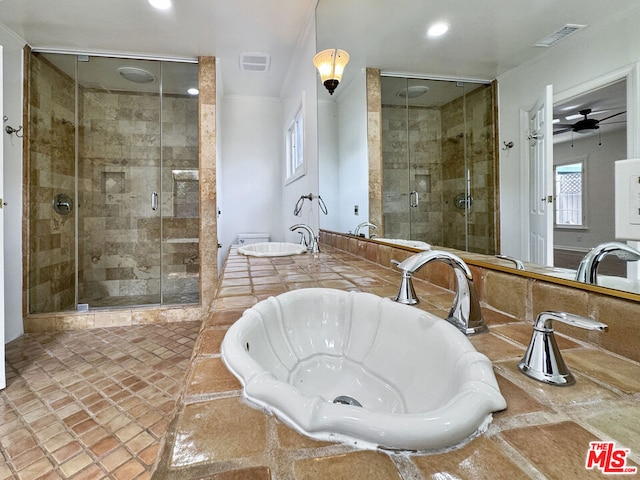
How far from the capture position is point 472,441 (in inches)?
11.8

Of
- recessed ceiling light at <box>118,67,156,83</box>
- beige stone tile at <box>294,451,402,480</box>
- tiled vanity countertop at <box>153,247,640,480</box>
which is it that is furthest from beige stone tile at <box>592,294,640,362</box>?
recessed ceiling light at <box>118,67,156,83</box>

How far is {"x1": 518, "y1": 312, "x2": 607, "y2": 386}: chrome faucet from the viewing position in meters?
0.40

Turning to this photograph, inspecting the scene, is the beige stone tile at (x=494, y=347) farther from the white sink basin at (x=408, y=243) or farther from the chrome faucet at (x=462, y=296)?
the white sink basin at (x=408, y=243)

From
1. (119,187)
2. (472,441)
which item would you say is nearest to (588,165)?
(472,441)

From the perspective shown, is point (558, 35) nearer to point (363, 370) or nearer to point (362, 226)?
point (363, 370)

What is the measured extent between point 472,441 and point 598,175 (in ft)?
1.64

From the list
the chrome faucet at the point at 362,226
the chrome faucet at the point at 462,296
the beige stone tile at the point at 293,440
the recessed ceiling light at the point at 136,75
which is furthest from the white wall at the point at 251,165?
the beige stone tile at the point at 293,440

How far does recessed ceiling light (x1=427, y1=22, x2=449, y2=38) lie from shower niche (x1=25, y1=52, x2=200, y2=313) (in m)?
2.63

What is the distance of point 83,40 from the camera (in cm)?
243

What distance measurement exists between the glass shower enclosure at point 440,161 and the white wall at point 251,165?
2684mm

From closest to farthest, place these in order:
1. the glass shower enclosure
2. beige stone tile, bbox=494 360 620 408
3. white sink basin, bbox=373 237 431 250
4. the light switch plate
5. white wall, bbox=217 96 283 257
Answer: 1. beige stone tile, bbox=494 360 620 408
2. the light switch plate
3. the glass shower enclosure
4. white sink basin, bbox=373 237 431 250
5. white wall, bbox=217 96 283 257

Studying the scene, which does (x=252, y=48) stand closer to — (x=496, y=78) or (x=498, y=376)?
(x=496, y=78)

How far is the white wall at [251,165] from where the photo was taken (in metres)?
3.65

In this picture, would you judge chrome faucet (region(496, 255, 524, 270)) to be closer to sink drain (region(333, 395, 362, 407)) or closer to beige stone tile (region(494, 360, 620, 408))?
beige stone tile (region(494, 360, 620, 408))
